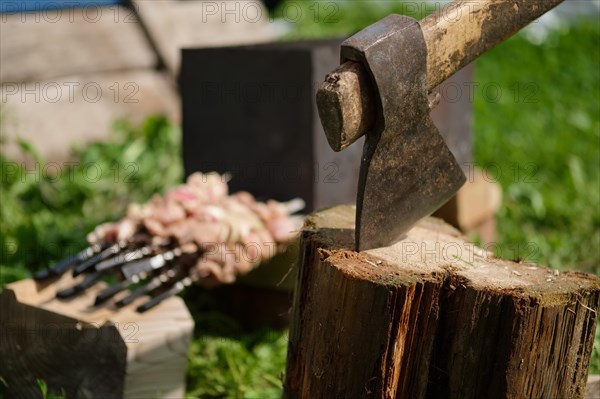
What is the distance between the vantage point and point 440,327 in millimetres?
1933

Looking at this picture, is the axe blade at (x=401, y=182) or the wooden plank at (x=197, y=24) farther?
the wooden plank at (x=197, y=24)

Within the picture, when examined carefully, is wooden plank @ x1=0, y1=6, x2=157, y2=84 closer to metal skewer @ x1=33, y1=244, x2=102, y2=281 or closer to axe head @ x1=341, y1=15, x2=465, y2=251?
metal skewer @ x1=33, y1=244, x2=102, y2=281

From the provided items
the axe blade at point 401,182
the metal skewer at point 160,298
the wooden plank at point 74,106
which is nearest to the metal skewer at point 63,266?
the metal skewer at point 160,298

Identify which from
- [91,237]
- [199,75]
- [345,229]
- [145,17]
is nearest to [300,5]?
[145,17]

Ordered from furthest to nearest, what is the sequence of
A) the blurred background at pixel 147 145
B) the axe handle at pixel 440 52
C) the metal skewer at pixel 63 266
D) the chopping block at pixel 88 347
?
the blurred background at pixel 147 145 → the metal skewer at pixel 63 266 → the chopping block at pixel 88 347 → the axe handle at pixel 440 52

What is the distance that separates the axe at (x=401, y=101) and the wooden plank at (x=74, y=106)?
2.62 metres

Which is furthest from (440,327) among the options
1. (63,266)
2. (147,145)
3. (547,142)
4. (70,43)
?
(547,142)

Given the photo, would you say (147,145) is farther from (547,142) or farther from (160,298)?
(547,142)

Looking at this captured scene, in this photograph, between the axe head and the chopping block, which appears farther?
the chopping block

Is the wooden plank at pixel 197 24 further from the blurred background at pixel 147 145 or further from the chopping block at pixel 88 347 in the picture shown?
the chopping block at pixel 88 347

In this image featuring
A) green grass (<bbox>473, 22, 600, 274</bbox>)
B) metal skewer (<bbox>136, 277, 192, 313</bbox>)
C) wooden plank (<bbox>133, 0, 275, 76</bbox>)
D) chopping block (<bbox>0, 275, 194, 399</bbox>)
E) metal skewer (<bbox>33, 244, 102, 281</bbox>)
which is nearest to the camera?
chopping block (<bbox>0, 275, 194, 399</bbox>)

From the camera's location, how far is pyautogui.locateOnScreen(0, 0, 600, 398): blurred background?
10.8 ft

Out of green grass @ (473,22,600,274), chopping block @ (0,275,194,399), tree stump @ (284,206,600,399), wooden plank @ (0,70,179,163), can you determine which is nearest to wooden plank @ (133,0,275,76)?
Result: wooden plank @ (0,70,179,163)

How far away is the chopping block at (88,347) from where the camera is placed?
237 cm
